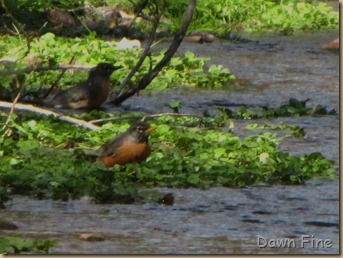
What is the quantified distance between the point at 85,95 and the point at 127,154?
2929mm

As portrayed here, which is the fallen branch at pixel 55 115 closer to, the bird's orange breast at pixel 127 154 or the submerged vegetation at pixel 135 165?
the submerged vegetation at pixel 135 165

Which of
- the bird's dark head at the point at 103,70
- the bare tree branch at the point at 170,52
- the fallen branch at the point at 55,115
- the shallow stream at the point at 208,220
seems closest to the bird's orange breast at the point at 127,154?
the shallow stream at the point at 208,220

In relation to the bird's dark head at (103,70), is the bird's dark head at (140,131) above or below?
above

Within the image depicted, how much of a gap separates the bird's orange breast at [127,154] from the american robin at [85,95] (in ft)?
8.74

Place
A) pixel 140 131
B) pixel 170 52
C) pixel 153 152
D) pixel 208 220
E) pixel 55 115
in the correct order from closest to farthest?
pixel 208 220
pixel 140 131
pixel 153 152
pixel 55 115
pixel 170 52

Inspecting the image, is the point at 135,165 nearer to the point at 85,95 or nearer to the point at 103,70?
the point at 85,95

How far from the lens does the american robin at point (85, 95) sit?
11.0m

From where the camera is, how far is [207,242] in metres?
6.52

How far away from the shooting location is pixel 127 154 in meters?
8.17

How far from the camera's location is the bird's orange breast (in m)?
8.17

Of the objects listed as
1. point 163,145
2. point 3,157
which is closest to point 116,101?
point 163,145

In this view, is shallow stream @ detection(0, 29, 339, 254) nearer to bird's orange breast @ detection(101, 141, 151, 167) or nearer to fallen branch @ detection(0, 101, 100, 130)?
bird's orange breast @ detection(101, 141, 151, 167)

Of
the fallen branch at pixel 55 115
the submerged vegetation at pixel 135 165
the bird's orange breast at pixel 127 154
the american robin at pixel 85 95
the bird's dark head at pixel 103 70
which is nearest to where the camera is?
the submerged vegetation at pixel 135 165

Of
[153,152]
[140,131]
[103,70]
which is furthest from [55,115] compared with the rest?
[103,70]
